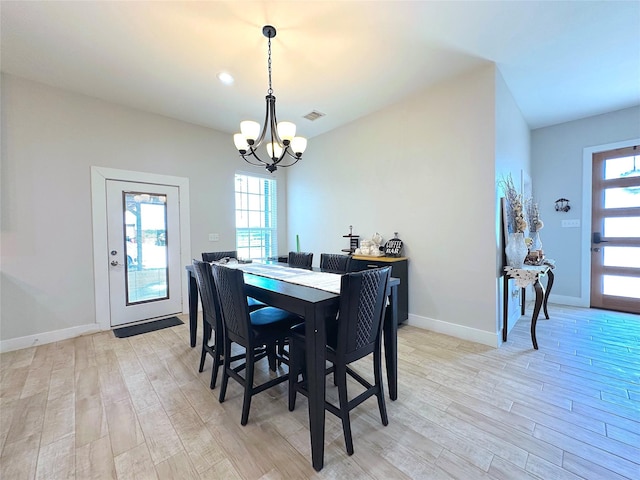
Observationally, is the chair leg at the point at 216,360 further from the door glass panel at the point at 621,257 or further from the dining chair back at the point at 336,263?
the door glass panel at the point at 621,257

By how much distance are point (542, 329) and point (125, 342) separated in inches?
197

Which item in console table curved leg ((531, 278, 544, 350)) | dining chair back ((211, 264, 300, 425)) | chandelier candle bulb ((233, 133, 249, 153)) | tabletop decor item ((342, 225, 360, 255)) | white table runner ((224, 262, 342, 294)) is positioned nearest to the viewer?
dining chair back ((211, 264, 300, 425))

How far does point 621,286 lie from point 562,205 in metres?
1.40

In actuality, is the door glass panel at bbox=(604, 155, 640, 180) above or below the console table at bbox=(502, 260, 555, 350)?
above

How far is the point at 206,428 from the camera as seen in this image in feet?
5.69

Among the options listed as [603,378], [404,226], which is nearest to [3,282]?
[404,226]

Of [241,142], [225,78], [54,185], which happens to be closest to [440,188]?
[241,142]

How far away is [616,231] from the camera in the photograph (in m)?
3.94

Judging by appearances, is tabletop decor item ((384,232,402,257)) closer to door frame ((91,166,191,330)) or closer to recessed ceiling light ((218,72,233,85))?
recessed ceiling light ((218,72,233,85))

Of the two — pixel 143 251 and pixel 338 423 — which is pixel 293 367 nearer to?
pixel 338 423

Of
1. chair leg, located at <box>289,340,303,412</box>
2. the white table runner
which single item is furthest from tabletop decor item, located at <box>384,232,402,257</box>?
chair leg, located at <box>289,340,303,412</box>

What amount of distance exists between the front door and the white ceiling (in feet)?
3.02

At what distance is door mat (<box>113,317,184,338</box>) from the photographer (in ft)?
10.9

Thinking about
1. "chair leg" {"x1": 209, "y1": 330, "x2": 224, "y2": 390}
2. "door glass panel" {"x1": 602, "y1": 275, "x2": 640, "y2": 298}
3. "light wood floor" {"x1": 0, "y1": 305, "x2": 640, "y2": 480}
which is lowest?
"light wood floor" {"x1": 0, "y1": 305, "x2": 640, "y2": 480}
